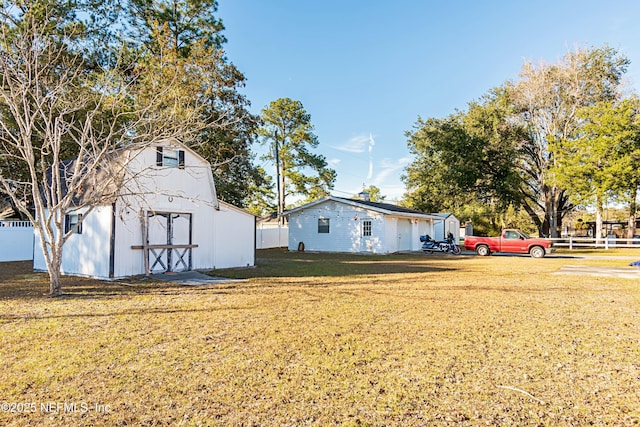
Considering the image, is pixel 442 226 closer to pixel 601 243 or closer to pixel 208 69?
pixel 601 243

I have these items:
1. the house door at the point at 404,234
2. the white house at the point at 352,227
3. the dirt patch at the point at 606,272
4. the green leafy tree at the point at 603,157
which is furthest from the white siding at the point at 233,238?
the green leafy tree at the point at 603,157

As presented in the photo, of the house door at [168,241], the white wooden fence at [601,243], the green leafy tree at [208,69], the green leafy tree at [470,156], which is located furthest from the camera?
the green leafy tree at [470,156]

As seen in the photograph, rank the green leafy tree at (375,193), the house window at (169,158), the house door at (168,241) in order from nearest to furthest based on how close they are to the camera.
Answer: the house door at (168,241) → the house window at (169,158) → the green leafy tree at (375,193)

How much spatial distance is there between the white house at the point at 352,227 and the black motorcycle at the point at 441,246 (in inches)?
51.4

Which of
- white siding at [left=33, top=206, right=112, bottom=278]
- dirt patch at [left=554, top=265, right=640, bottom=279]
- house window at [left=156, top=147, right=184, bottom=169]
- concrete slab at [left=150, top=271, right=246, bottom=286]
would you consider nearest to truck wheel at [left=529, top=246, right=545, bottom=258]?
dirt patch at [left=554, top=265, right=640, bottom=279]

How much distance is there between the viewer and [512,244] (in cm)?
1973

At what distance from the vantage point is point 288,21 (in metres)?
17.5

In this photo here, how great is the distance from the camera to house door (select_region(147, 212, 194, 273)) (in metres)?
11.4

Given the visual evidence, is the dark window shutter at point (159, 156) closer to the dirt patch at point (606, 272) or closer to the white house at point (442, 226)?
the dirt patch at point (606, 272)

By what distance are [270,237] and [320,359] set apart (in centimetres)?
2495

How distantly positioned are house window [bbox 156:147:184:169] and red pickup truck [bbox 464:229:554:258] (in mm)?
16014

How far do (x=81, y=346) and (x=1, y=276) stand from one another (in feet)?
30.8

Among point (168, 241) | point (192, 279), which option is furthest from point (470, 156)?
point (192, 279)

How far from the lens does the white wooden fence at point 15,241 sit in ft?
55.7
